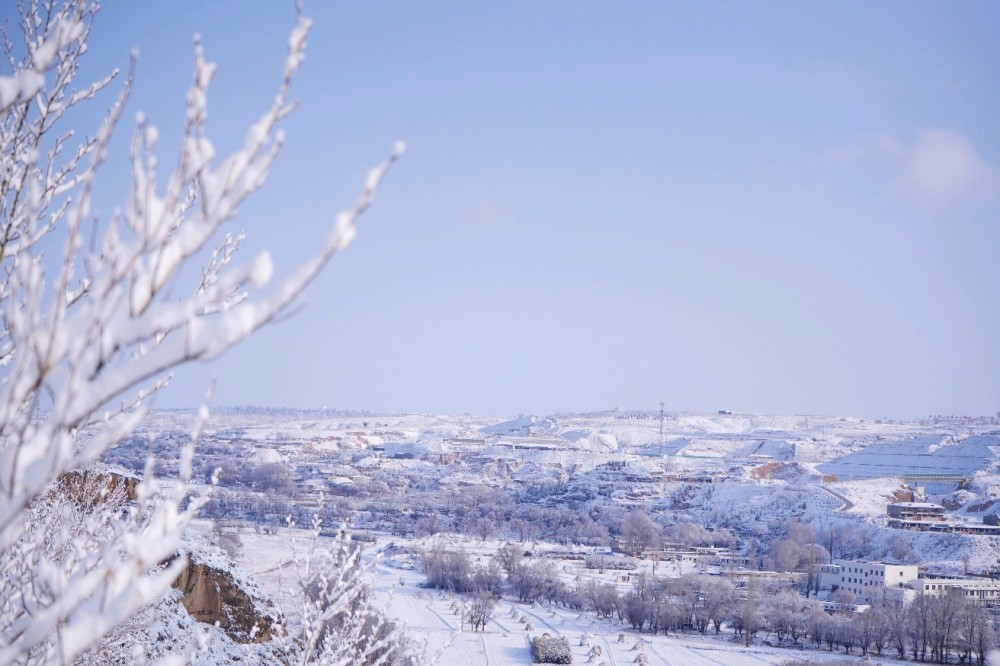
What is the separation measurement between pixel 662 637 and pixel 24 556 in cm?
2098

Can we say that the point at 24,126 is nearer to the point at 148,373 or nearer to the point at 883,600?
the point at 148,373

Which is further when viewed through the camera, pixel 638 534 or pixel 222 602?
pixel 638 534

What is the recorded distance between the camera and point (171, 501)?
1458 millimetres

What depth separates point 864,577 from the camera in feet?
87.7

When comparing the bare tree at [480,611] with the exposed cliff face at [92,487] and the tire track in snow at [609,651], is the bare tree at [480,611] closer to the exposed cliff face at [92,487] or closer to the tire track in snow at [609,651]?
the tire track in snow at [609,651]

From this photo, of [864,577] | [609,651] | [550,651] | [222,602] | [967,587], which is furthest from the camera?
[864,577]

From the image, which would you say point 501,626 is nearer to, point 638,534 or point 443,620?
point 443,620

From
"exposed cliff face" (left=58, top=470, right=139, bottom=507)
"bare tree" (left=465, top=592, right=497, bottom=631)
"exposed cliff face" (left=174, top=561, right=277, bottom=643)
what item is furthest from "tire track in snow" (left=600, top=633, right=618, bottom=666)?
"exposed cliff face" (left=58, top=470, right=139, bottom=507)

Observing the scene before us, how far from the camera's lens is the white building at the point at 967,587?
2358cm

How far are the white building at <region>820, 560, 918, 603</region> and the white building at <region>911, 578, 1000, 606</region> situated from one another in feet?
1.69

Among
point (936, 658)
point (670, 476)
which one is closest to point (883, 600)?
point (936, 658)

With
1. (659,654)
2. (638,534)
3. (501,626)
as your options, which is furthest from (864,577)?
(501,626)

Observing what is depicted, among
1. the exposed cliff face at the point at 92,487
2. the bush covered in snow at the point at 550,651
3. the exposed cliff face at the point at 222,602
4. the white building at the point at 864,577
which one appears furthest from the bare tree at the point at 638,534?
the exposed cliff face at the point at 92,487

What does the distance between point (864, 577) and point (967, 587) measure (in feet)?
10.0
